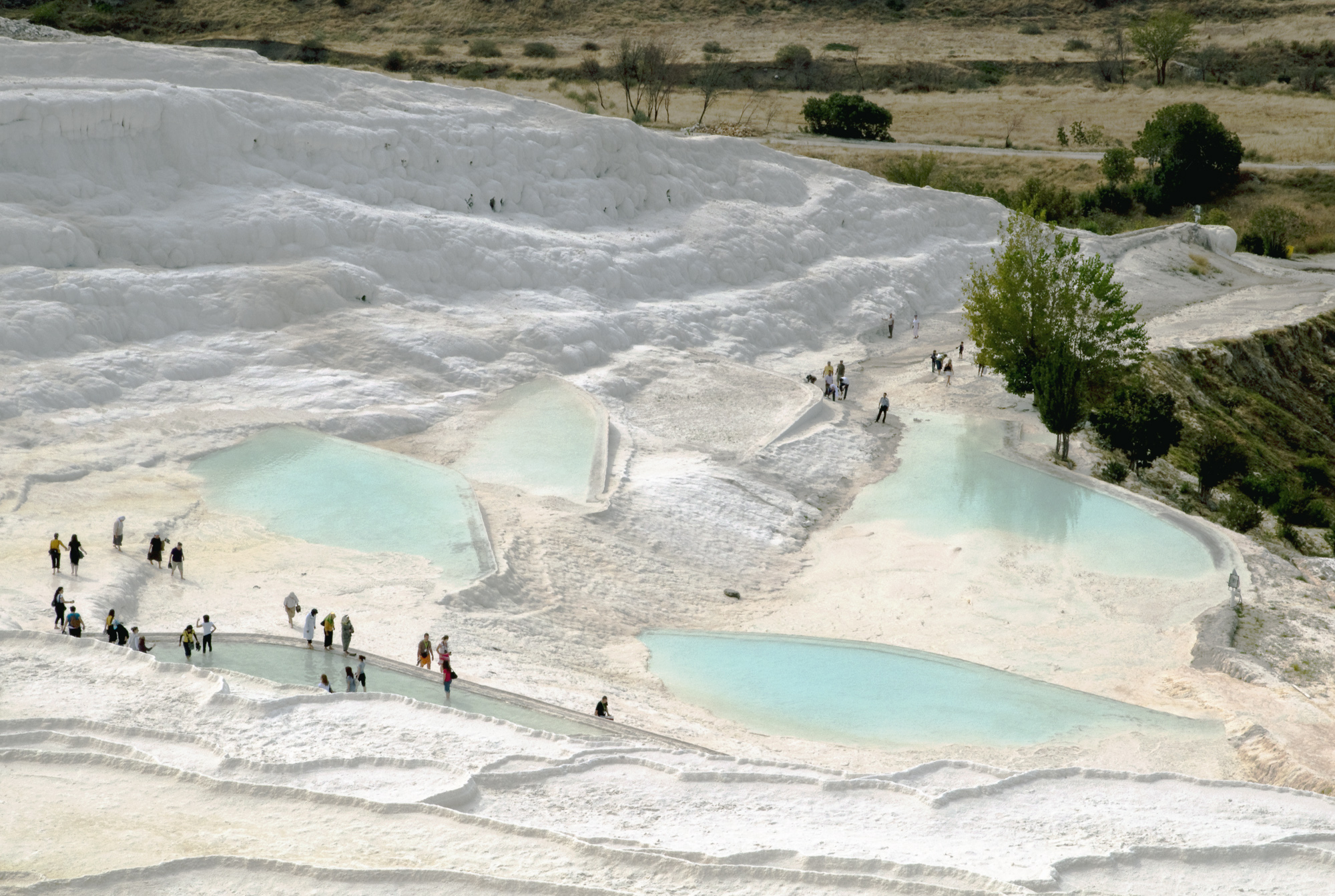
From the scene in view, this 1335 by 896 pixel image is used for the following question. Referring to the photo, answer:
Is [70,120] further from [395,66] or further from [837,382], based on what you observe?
[395,66]

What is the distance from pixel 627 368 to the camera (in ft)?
111

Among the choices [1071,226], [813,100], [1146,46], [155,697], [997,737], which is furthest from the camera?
[1146,46]

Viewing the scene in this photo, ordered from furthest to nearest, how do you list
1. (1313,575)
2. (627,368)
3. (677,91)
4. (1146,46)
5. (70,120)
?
(1146,46)
(677,91)
(627,368)
(70,120)
(1313,575)

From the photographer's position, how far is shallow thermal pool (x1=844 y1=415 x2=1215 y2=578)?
26562 millimetres

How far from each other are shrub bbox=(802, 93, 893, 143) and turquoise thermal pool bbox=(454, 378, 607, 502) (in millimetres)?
42220

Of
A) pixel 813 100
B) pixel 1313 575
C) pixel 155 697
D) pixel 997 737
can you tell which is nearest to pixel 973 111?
pixel 813 100

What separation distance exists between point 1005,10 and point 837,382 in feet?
229

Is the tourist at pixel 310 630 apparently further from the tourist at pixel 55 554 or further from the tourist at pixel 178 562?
the tourist at pixel 55 554

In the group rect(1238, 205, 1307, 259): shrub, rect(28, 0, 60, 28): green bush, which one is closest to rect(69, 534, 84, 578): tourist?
rect(1238, 205, 1307, 259): shrub

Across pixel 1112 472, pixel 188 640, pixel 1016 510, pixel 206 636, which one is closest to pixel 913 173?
pixel 1112 472

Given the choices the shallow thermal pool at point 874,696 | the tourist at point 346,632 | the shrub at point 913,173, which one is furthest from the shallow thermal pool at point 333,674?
the shrub at point 913,173

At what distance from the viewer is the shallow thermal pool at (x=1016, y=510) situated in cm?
2656

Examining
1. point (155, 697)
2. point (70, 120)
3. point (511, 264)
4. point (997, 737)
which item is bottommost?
point (997, 737)

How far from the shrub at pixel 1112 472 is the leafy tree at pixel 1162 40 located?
59.4 metres
